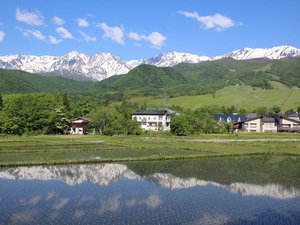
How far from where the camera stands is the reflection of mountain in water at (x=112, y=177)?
91.4 ft

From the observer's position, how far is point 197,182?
101 ft

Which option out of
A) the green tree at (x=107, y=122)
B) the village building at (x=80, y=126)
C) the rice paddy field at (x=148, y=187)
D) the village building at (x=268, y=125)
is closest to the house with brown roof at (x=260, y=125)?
the village building at (x=268, y=125)

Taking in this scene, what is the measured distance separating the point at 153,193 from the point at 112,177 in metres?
6.74

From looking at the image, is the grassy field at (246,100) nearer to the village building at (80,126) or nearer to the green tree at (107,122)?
the village building at (80,126)

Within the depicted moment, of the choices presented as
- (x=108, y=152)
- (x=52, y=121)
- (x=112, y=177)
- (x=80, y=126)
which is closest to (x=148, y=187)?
(x=112, y=177)

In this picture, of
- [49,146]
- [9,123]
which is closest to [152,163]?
[49,146]

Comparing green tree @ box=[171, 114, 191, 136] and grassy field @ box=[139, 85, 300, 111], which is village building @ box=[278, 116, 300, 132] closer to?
green tree @ box=[171, 114, 191, 136]

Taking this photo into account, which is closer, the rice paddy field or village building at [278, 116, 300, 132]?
the rice paddy field

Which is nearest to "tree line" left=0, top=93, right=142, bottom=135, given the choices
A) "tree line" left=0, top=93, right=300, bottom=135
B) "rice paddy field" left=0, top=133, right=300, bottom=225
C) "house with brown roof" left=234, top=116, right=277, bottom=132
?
"tree line" left=0, top=93, right=300, bottom=135

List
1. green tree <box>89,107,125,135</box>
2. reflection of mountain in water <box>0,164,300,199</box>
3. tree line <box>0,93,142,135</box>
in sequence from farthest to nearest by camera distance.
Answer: green tree <box>89,107,125,135</box> → tree line <box>0,93,142,135</box> → reflection of mountain in water <box>0,164,300,199</box>

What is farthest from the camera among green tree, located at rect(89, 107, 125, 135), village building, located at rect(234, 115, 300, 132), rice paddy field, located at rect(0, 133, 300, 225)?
village building, located at rect(234, 115, 300, 132)

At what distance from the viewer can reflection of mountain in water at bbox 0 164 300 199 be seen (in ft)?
91.4

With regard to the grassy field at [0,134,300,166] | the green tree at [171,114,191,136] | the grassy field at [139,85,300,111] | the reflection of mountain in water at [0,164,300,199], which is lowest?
the reflection of mountain in water at [0,164,300,199]

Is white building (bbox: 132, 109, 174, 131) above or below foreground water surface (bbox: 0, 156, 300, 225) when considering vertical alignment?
above
